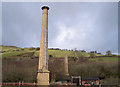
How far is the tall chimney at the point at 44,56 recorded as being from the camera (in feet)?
36.9

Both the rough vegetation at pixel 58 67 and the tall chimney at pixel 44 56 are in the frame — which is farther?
the rough vegetation at pixel 58 67

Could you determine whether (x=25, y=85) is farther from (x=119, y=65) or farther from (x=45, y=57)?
(x=119, y=65)

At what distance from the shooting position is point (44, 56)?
1199 centimetres

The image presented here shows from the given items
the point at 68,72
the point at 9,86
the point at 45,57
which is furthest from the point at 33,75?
the point at 68,72

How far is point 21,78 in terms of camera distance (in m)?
19.0

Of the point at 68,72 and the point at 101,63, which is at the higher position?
the point at 101,63

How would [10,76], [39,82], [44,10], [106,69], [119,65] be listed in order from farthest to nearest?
[106,69] < [119,65] < [10,76] < [44,10] < [39,82]

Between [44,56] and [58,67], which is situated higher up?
[44,56]

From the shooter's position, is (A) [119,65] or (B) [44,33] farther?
(A) [119,65]

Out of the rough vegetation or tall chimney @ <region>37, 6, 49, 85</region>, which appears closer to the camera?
tall chimney @ <region>37, 6, 49, 85</region>

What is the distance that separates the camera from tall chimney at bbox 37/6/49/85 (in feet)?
36.9

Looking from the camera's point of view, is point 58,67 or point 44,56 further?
point 58,67

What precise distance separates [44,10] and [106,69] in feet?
69.9

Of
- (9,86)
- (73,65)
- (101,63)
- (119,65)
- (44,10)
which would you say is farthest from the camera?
(73,65)
